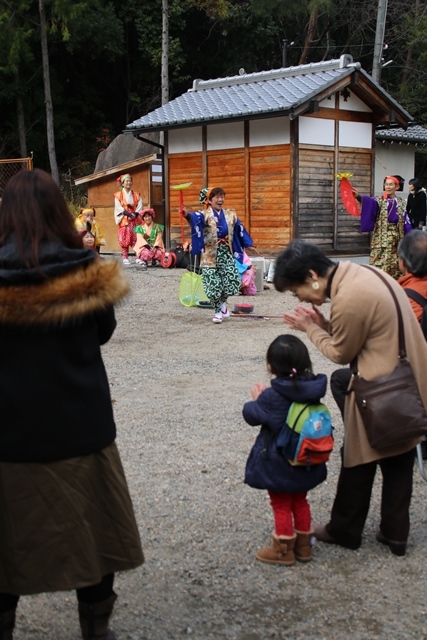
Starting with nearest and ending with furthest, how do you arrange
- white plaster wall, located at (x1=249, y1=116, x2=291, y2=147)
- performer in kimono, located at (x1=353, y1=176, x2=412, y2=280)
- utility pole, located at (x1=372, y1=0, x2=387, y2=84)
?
performer in kimono, located at (x1=353, y1=176, x2=412, y2=280), white plaster wall, located at (x1=249, y1=116, x2=291, y2=147), utility pole, located at (x1=372, y1=0, x2=387, y2=84)

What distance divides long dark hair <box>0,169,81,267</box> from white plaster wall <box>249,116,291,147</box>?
12.2 meters

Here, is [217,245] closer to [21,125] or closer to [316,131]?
[316,131]

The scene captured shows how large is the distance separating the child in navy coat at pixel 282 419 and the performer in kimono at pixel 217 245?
572 cm

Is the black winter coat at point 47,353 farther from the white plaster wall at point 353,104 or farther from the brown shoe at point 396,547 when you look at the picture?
the white plaster wall at point 353,104

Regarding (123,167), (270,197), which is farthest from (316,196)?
(123,167)

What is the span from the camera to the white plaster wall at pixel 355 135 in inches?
578

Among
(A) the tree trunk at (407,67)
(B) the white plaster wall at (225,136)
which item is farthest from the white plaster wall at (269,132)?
(A) the tree trunk at (407,67)

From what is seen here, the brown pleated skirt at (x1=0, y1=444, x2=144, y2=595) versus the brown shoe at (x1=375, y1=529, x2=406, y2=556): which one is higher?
the brown pleated skirt at (x1=0, y1=444, x2=144, y2=595)

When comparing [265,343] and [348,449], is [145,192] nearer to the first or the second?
[265,343]

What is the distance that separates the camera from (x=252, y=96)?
48.5 feet

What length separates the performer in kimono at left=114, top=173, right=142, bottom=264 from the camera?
572 inches

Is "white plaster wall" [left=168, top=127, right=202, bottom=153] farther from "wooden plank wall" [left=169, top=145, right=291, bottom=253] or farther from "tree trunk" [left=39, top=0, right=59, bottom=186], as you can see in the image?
"tree trunk" [left=39, top=0, right=59, bottom=186]

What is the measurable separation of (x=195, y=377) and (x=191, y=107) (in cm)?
1074

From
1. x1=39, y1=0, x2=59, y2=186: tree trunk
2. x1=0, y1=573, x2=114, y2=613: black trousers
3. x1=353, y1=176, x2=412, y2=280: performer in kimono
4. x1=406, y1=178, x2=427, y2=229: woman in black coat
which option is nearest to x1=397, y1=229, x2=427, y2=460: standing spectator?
x1=0, y1=573, x2=114, y2=613: black trousers
